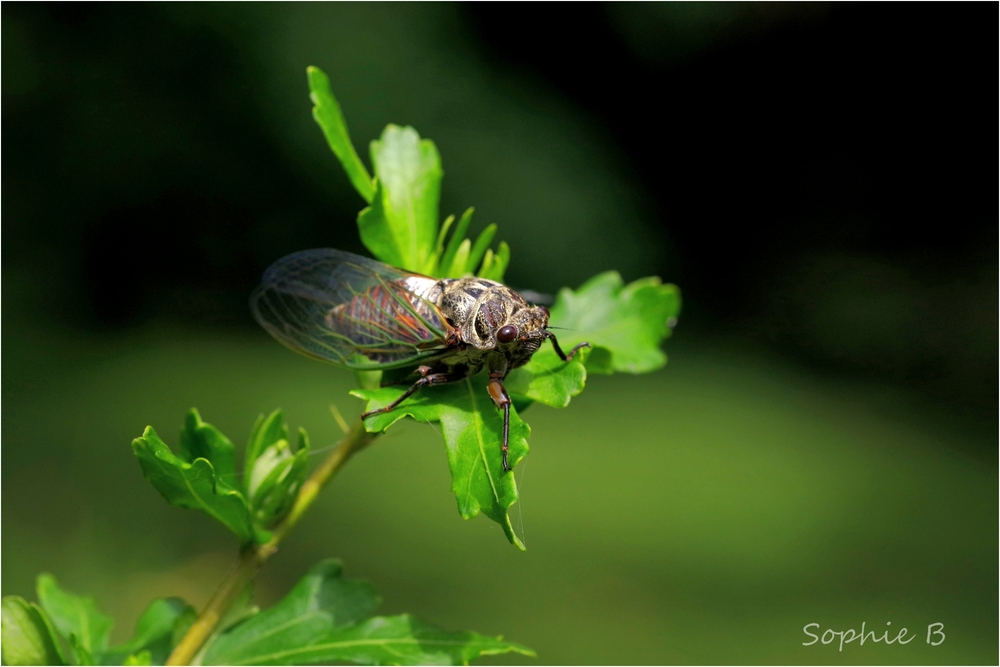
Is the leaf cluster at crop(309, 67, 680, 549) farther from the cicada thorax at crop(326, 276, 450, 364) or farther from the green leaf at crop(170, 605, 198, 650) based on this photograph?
the green leaf at crop(170, 605, 198, 650)

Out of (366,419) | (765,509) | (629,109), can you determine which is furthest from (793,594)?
(629,109)

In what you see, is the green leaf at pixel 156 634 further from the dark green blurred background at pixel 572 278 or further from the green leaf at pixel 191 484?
the dark green blurred background at pixel 572 278

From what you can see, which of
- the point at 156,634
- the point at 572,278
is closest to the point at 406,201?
the point at 156,634

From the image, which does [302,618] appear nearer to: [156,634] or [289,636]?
[289,636]

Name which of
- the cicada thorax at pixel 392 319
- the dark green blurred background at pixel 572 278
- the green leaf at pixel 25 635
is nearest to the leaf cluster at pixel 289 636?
the green leaf at pixel 25 635

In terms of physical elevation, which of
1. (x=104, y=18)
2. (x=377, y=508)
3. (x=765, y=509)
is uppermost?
(x=104, y=18)

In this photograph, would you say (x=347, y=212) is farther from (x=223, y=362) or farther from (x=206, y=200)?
(x=223, y=362)
